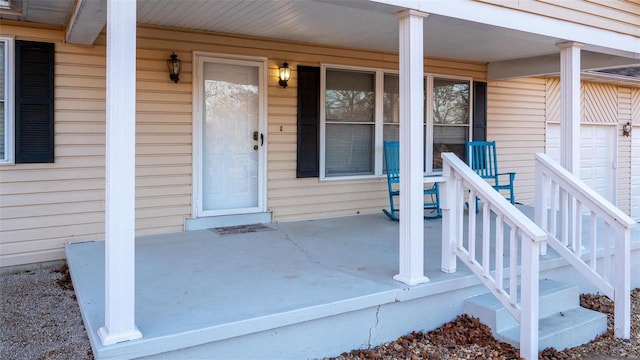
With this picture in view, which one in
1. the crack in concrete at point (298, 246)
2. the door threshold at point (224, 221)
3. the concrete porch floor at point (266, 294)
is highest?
the door threshold at point (224, 221)

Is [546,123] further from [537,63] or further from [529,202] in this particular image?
[537,63]

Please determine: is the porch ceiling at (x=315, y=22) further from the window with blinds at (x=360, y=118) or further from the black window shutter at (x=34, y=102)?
the window with blinds at (x=360, y=118)

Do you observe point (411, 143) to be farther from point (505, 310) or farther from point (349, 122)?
point (349, 122)

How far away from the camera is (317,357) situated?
2797 millimetres

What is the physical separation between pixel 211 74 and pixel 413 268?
9.45 ft

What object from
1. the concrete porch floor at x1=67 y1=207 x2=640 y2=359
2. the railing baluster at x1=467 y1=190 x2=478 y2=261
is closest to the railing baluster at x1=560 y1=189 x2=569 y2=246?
the concrete porch floor at x1=67 y1=207 x2=640 y2=359

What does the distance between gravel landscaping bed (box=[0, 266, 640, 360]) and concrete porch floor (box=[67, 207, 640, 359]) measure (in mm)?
110

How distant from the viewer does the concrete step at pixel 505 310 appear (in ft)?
10.5

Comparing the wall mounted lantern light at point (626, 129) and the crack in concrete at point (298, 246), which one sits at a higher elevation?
the wall mounted lantern light at point (626, 129)

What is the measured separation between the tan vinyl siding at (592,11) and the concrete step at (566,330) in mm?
2345

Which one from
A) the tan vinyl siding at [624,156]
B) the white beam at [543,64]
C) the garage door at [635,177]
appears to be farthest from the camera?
the garage door at [635,177]

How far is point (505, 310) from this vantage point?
3.19 metres

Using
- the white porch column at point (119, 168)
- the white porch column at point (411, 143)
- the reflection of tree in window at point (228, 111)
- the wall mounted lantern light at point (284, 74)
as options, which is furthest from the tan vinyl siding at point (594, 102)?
the white porch column at point (119, 168)

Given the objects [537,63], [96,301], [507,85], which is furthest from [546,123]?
[96,301]
